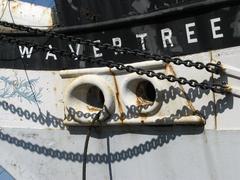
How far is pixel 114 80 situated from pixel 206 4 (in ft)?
1.67

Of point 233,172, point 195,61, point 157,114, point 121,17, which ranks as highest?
point 121,17

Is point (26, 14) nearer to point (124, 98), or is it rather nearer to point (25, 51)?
point (25, 51)

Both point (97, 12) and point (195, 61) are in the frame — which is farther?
point (97, 12)

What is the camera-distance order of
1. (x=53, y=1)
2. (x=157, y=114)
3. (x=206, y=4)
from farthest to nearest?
(x=53, y=1), (x=157, y=114), (x=206, y=4)

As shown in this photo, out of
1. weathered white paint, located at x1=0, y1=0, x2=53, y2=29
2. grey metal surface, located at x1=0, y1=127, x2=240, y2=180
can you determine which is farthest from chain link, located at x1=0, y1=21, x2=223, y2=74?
grey metal surface, located at x1=0, y1=127, x2=240, y2=180

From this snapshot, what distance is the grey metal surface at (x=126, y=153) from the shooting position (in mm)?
2535

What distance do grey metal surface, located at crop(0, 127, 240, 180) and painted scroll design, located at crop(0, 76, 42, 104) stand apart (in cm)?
14

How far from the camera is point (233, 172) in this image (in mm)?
2498

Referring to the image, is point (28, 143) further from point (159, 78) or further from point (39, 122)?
point (159, 78)

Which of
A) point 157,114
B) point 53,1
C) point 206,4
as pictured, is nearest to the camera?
point 206,4

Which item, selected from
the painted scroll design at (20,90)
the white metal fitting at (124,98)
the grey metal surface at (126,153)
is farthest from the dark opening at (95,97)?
the painted scroll design at (20,90)

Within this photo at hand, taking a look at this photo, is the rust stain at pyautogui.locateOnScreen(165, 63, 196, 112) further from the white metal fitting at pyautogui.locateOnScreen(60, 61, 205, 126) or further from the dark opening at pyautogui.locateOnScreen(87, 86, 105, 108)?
the dark opening at pyautogui.locateOnScreen(87, 86, 105, 108)

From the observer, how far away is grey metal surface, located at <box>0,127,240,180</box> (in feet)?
8.32

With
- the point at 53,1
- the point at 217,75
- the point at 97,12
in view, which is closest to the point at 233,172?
the point at 217,75
